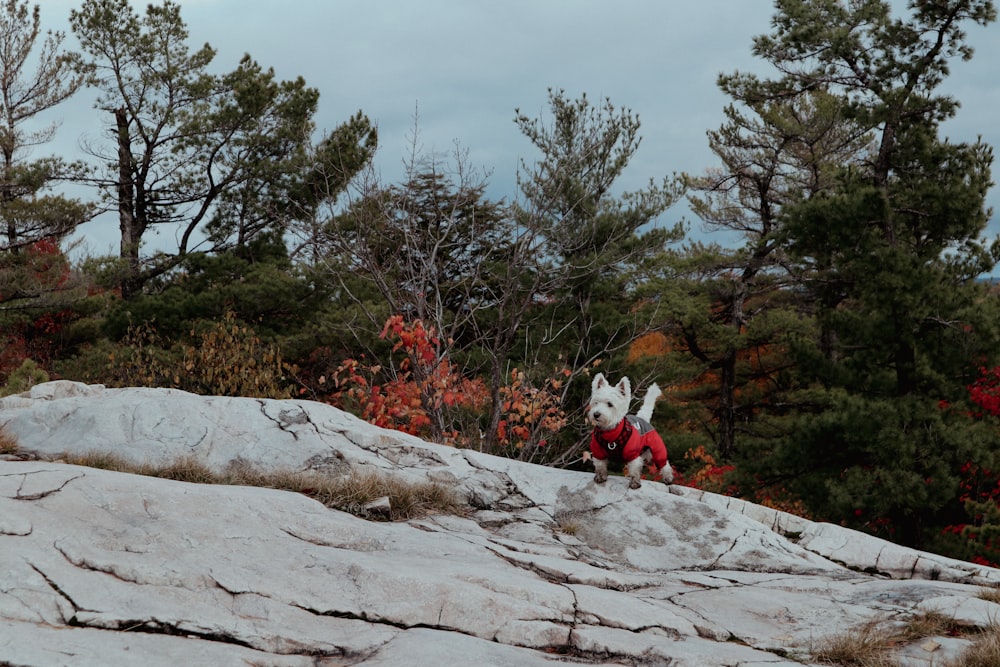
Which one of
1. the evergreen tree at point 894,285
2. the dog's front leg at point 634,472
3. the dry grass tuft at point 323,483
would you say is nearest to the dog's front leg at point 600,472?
the dog's front leg at point 634,472

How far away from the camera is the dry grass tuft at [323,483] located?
647 cm

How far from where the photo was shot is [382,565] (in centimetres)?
491

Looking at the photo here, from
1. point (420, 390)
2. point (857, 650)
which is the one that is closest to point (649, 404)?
point (420, 390)

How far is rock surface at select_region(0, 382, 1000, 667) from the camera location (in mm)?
4055

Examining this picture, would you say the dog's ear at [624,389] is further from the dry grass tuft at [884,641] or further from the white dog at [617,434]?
the dry grass tuft at [884,641]

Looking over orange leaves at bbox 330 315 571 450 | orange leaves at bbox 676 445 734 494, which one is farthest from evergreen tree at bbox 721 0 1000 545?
orange leaves at bbox 330 315 571 450

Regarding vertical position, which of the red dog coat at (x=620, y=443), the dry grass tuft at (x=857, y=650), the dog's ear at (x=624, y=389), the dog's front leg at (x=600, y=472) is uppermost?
the dog's ear at (x=624, y=389)

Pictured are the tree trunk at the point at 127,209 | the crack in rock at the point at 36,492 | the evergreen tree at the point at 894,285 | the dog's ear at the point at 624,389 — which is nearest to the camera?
the crack in rock at the point at 36,492

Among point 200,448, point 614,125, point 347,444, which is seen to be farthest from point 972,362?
point 200,448

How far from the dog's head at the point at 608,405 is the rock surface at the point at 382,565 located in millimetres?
700

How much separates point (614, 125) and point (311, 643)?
62.2 feet

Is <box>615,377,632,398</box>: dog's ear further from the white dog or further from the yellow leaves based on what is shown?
the yellow leaves

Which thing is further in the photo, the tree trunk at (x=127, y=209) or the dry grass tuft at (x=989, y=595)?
the tree trunk at (x=127, y=209)

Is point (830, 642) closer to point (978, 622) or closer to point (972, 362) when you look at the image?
point (978, 622)
